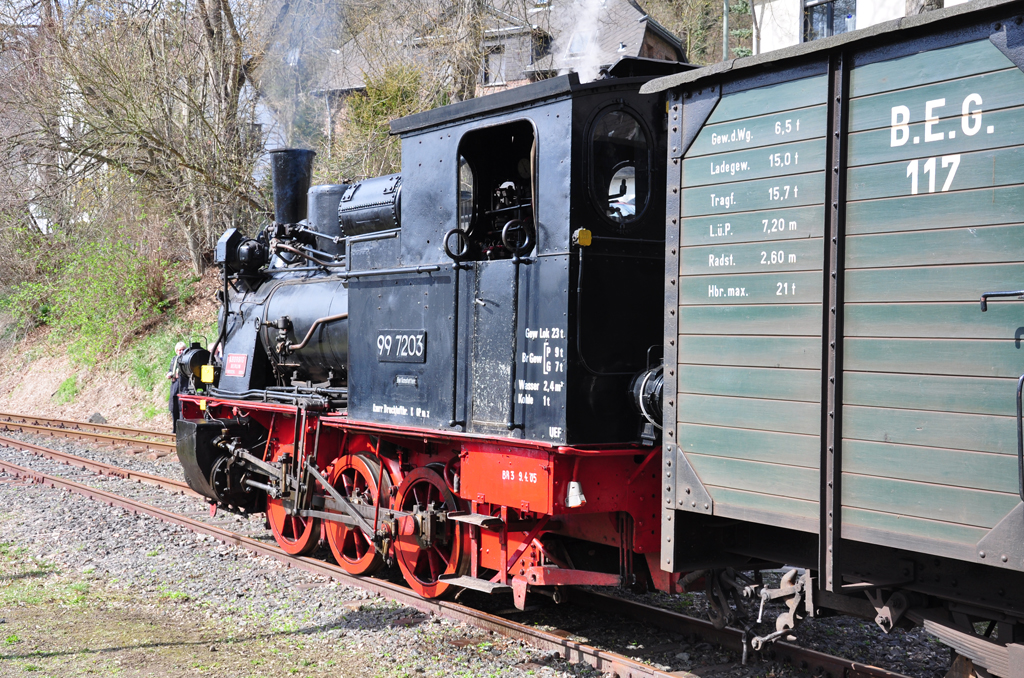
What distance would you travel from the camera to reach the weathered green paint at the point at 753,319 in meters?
3.45

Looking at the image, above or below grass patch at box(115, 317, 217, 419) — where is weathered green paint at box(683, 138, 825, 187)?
above

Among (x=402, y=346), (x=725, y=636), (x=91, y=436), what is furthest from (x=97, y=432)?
(x=725, y=636)

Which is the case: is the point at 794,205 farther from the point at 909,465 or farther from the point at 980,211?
the point at 909,465

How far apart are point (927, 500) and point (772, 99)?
1.78 m

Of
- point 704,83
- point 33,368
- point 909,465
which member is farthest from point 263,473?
→ point 33,368

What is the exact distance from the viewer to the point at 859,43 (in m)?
3.33

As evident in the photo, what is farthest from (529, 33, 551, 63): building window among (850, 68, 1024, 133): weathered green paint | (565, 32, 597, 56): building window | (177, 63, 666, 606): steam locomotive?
(850, 68, 1024, 133): weathered green paint

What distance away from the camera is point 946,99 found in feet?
10.1

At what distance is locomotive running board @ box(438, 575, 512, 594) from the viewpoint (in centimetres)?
523

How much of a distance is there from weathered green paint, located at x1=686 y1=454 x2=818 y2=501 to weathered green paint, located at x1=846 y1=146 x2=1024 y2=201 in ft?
3.71

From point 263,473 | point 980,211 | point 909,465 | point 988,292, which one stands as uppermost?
point 980,211

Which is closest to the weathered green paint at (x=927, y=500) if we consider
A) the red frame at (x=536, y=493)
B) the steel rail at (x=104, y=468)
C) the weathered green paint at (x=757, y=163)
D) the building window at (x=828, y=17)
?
the weathered green paint at (x=757, y=163)

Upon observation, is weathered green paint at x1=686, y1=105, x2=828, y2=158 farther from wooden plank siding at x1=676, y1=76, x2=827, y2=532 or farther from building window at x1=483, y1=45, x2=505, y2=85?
building window at x1=483, y1=45, x2=505, y2=85

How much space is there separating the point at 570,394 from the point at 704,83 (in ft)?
5.65
